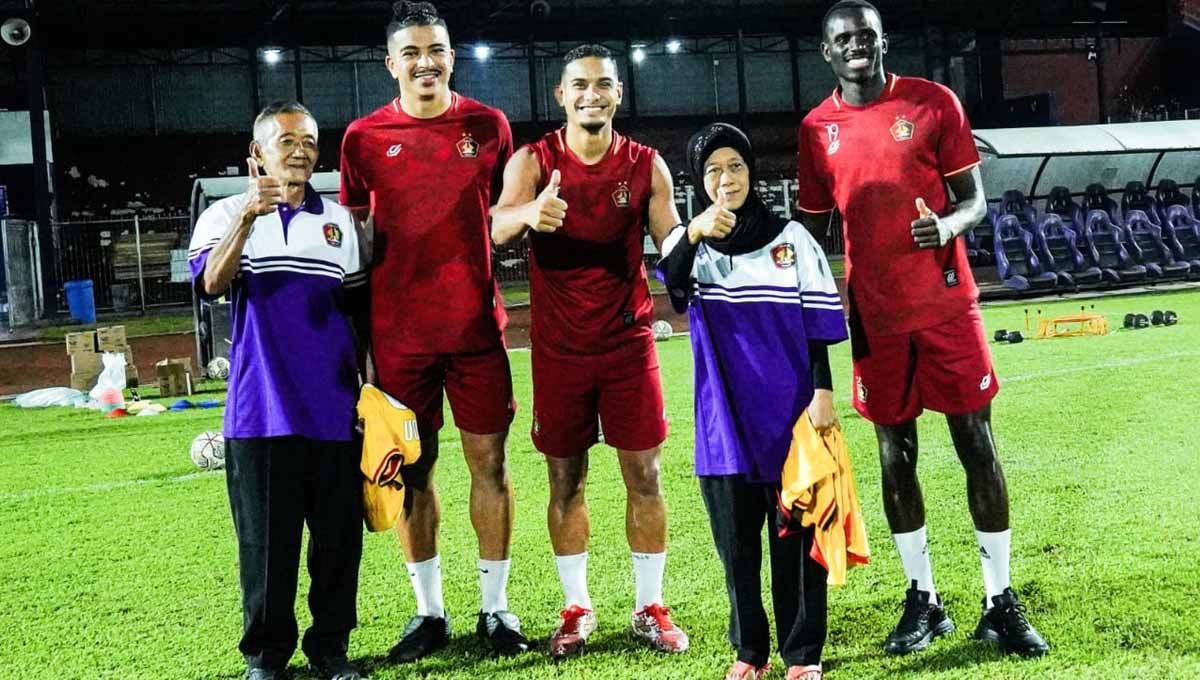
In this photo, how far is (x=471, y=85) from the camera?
117 feet

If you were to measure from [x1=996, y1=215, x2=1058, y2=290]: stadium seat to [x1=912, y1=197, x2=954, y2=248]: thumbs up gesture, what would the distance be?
17.1 metres

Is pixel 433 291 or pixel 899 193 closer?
pixel 899 193

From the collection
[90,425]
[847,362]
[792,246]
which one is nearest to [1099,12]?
[847,362]

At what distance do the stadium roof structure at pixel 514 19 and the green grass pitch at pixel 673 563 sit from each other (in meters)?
21.5

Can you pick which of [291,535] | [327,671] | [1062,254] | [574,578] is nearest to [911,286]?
[574,578]

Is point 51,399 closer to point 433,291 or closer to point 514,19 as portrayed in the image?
point 433,291

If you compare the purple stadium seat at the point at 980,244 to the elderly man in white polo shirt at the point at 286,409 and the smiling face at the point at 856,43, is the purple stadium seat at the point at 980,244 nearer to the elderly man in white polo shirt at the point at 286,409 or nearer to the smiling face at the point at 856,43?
the smiling face at the point at 856,43

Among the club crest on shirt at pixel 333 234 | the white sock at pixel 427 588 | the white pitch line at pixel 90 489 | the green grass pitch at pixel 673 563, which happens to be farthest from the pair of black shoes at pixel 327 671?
the white pitch line at pixel 90 489

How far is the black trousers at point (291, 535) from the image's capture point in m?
4.16

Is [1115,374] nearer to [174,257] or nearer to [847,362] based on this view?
[847,362]

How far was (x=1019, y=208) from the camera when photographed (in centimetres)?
2164

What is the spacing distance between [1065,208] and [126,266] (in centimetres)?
1932

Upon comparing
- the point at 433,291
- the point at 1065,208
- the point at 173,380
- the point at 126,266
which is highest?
the point at 126,266

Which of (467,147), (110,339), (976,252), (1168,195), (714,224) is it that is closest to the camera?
(714,224)
